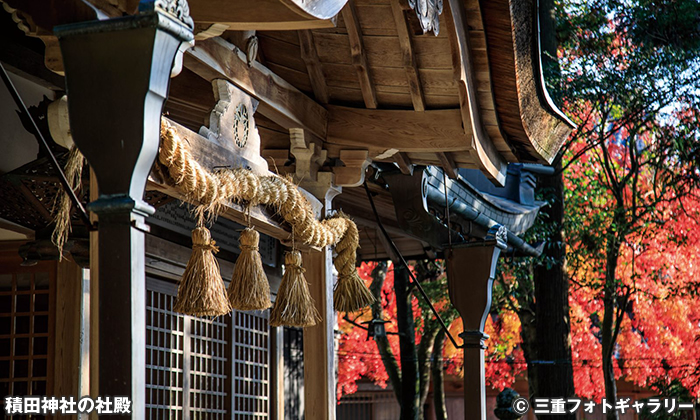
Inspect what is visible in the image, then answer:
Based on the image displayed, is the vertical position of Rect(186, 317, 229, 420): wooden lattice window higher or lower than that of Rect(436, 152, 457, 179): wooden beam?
lower

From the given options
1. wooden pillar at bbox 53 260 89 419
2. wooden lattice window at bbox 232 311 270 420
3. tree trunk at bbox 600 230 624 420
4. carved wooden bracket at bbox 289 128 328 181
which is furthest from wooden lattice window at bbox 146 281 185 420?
tree trunk at bbox 600 230 624 420

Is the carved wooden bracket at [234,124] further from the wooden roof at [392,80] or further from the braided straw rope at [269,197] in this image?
the braided straw rope at [269,197]

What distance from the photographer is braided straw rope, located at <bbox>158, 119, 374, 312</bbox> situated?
3566 millimetres

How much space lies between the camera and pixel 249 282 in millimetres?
4332

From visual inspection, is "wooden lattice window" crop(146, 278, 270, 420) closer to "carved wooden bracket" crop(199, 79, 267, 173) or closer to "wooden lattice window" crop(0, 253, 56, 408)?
Answer: "wooden lattice window" crop(0, 253, 56, 408)

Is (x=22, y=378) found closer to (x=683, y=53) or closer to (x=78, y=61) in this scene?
(x=78, y=61)

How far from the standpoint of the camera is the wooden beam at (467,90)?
4.64m

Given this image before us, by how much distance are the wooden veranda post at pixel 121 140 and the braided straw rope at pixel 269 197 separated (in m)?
1.07

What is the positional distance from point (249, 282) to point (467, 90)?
1.87 m

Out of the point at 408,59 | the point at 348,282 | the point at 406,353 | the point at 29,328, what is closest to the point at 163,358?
the point at 29,328

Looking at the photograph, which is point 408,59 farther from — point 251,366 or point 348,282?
point 251,366

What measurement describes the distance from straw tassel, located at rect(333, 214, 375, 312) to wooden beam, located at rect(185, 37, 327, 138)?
0.76 metres

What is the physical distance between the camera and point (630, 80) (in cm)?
1312

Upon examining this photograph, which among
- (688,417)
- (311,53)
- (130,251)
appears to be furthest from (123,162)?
(688,417)
